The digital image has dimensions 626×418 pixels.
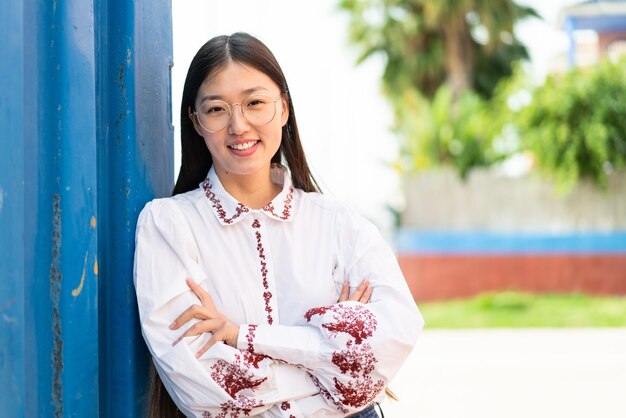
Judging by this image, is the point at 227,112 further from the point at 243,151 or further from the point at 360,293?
the point at 360,293

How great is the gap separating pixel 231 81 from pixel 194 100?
106mm

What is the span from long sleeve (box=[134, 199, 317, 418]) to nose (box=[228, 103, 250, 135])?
23 centimetres

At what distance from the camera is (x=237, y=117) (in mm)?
1818

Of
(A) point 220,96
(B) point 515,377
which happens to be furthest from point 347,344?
(B) point 515,377

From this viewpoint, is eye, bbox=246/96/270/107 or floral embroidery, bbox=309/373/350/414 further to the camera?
eye, bbox=246/96/270/107

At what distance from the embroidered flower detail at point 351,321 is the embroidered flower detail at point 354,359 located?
0.02 meters

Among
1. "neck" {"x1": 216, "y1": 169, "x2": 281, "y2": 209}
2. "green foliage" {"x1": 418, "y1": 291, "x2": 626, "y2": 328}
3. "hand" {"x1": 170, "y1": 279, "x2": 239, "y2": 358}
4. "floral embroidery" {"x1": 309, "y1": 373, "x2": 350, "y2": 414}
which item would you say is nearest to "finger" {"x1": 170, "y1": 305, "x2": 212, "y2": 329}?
"hand" {"x1": 170, "y1": 279, "x2": 239, "y2": 358}

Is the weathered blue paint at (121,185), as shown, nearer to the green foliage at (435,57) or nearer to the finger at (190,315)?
the finger at (190,315)

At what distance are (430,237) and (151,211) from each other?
11759 millimetres

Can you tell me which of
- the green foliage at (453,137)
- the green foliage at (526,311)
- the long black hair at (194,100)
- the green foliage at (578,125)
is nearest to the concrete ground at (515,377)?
the green foliage at (526,311)

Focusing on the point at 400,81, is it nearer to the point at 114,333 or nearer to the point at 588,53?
the point at 588,53

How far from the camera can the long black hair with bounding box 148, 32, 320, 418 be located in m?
1.81

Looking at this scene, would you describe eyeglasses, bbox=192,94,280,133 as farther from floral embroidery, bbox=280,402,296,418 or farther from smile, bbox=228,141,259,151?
floral embroidery, bbox=280,402,296,418

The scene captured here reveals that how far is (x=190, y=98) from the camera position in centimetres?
190
